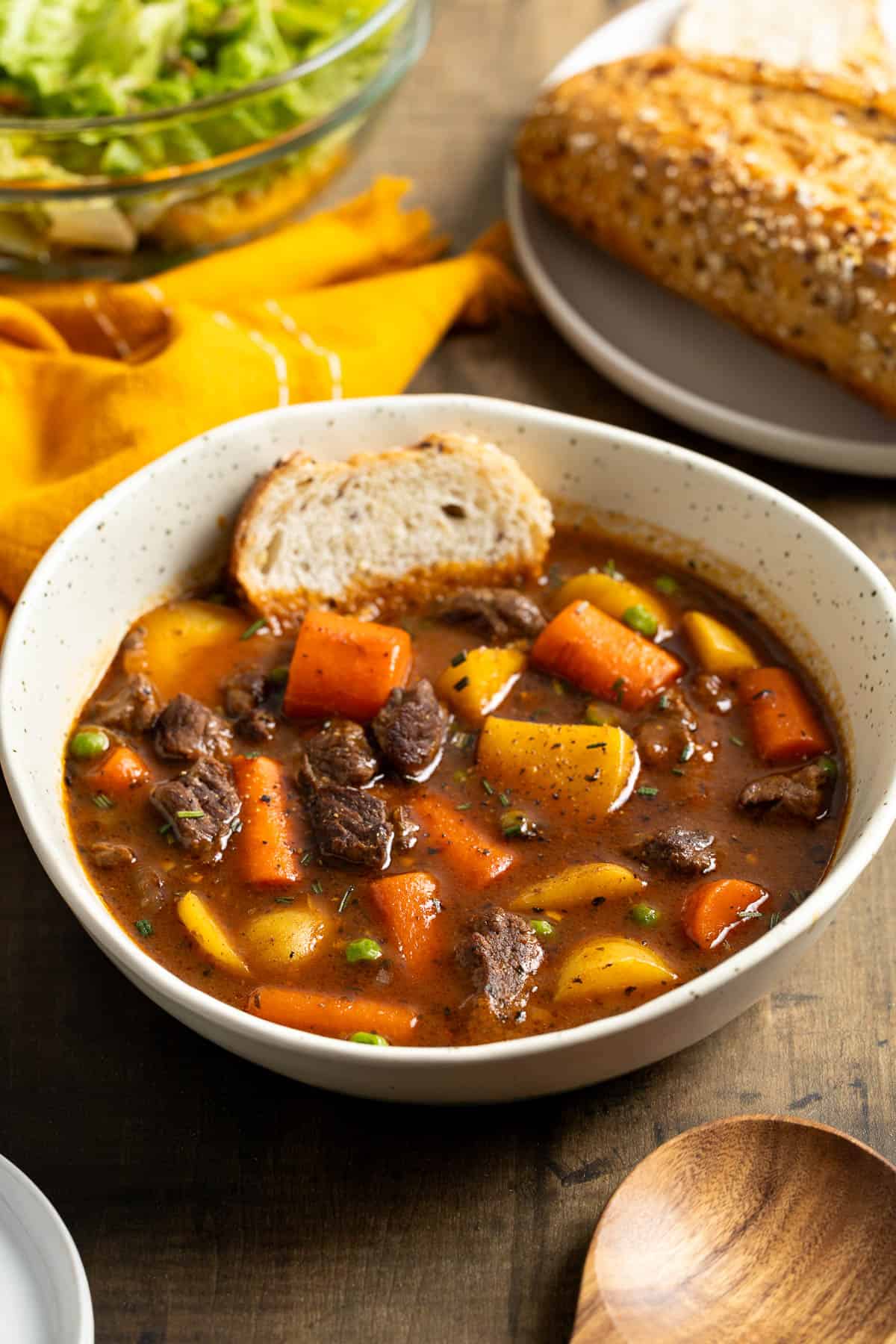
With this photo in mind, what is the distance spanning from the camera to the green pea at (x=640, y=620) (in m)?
3.88

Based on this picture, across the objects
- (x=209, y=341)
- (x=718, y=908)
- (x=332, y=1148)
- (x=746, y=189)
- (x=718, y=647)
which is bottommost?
(x=332, y=1148)

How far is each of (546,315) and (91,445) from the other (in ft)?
5.82

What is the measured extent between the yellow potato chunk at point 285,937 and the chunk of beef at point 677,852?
0.77m

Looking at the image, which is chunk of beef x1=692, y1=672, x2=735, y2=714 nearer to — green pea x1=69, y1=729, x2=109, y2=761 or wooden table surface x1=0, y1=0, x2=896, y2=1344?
wooden table surface x1=0, y1=0, x2=896, y2=1344

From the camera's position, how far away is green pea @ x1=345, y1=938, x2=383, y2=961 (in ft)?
10.2

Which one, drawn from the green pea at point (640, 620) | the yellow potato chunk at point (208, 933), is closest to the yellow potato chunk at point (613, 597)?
the green pea at point (640, 620)

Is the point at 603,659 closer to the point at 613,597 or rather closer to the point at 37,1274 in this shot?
the point at 613,597

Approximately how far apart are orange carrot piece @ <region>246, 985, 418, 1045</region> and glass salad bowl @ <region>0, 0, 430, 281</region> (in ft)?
9.53

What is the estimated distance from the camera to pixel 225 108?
4.62 m

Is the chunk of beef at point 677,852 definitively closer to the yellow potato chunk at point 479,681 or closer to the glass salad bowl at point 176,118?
the yellow potato chunk at point 479,681

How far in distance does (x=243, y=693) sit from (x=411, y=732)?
0.50 m

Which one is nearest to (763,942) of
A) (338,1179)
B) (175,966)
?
(338,1179)

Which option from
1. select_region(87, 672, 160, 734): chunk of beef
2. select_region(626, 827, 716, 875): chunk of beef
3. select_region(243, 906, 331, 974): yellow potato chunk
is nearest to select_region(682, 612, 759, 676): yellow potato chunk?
select_region(626, 827, 716, 875): chunk of beef

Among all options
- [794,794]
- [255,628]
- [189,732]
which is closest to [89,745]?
[189,732]
